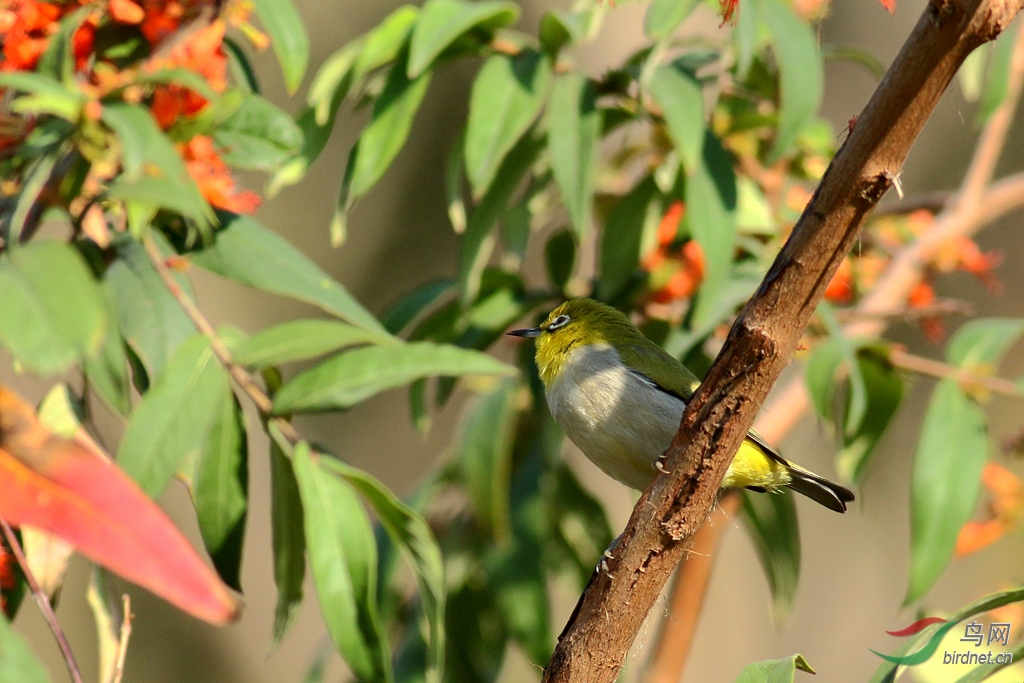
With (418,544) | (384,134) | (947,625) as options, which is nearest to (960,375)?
(947,625)

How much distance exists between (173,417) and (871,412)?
1.78 metres

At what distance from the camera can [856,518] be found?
5102 millimetres

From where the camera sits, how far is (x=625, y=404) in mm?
2434

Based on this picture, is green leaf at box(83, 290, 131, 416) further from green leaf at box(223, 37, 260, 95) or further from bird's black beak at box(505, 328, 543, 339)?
bird's black beak at box(505, 328, 543, 339)

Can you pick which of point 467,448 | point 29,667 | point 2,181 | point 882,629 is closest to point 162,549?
point 29,667

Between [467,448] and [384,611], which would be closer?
[467,448]

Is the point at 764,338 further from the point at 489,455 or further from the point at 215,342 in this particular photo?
the point at 489,455

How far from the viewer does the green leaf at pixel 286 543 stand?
196 centimetres

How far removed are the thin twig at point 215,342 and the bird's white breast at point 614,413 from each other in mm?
774

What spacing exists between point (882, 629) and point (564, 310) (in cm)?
304

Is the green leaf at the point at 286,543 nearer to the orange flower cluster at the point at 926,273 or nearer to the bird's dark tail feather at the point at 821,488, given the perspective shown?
the bird's dark tail feather at the point at 821,488

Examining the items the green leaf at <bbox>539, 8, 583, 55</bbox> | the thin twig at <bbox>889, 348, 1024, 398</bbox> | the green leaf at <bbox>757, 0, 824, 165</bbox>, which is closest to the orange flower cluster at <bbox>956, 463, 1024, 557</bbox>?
the thin twig at <bbox>889, 348, 1024, 398</bbox>

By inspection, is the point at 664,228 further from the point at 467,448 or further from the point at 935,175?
the point at 935,175

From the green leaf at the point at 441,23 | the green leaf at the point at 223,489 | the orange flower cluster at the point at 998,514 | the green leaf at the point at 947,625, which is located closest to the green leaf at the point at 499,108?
the green leaf at the point at 441,23
